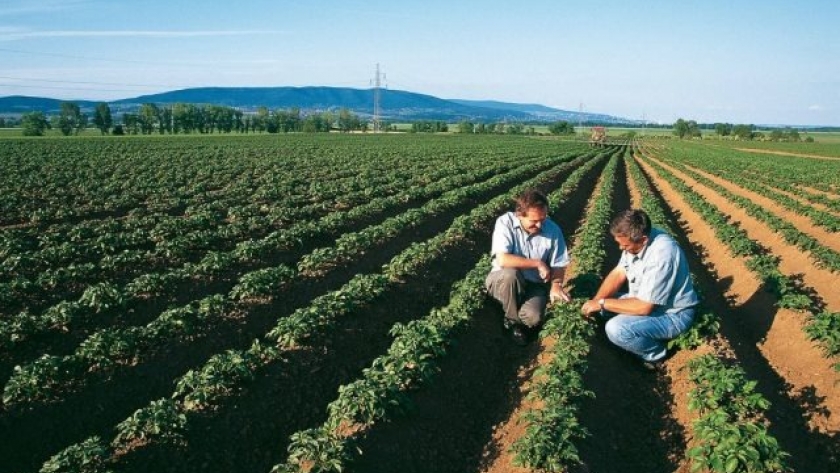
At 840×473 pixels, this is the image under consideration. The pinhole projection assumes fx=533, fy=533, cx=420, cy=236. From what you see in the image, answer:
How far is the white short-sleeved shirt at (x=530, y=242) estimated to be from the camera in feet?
27.1

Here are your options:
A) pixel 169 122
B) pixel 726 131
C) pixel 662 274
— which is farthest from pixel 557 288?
pixel 726 131

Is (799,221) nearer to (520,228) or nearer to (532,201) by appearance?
(520,228)

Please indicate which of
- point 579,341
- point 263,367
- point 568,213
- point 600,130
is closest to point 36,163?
point 568,213

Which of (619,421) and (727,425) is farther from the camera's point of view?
(619,421)

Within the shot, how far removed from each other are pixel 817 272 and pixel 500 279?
355 inches

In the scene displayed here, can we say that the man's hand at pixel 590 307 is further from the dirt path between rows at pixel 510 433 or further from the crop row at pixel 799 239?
the crop row at pixel 799 239

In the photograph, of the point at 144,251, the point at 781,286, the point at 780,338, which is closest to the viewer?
the point at 780,338

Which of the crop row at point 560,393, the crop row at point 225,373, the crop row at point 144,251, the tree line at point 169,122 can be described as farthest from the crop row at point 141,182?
the tree line at point 169,122

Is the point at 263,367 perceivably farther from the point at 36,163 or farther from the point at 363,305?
the point at 36,163

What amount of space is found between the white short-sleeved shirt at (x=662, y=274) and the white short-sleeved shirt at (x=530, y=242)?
1114 mm

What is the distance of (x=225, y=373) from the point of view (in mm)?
6957

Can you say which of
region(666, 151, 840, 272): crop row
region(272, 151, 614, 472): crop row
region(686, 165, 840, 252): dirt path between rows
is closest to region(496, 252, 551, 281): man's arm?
region(272, 151, 614, 472): crop row

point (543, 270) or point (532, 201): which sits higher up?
point (532, 201)

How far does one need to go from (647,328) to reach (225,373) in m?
5.72
